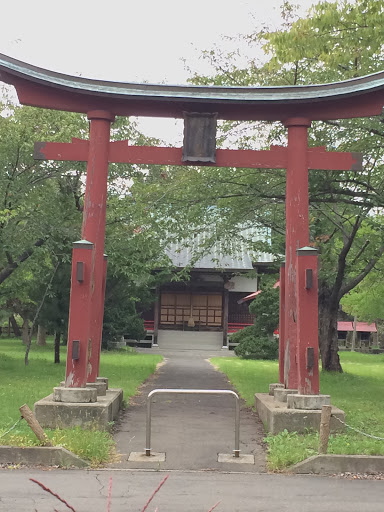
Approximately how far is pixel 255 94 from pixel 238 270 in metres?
21.9

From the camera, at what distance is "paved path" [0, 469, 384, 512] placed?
5.34 metres

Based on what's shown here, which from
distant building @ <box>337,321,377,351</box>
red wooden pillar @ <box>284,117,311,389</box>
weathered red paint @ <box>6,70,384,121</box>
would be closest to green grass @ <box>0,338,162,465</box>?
red wooden pillar @ <box>284,117,311,389</box>

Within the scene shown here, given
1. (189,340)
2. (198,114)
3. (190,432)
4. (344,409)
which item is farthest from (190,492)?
(189,340)

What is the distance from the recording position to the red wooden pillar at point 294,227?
30.7 ft

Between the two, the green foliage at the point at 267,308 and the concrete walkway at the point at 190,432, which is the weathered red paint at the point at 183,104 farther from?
the green foliage at the point at 267,308

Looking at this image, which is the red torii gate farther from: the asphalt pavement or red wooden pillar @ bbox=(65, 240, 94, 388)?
the asphalt pavement

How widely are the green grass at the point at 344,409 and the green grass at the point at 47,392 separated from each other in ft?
7.32

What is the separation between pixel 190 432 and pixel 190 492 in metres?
2.82

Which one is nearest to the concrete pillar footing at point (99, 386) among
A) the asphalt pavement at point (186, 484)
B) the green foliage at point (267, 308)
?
the asphalt pavement at point (186, 484)

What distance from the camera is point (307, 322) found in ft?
28.5

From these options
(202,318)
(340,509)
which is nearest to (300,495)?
(340,509)

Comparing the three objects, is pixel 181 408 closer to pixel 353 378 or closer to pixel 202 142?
pixel 202 142

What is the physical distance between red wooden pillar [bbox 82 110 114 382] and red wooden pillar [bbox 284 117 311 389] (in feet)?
10.3

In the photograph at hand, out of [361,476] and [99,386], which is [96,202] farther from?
[361,476]
